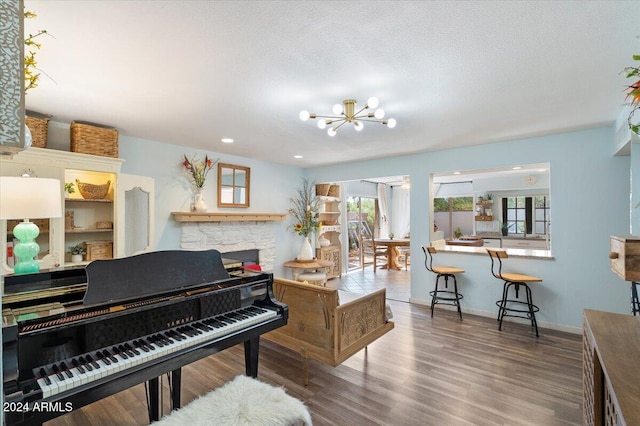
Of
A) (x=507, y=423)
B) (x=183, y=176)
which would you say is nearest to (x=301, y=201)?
(x=183, y=176)

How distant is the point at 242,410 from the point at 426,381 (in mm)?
1845

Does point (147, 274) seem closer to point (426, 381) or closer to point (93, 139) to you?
Result: point (93, 139)

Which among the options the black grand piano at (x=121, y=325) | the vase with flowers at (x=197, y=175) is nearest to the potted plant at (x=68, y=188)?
the vase with flowers at (x=197, y=175)

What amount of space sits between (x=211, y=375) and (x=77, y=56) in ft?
8.80

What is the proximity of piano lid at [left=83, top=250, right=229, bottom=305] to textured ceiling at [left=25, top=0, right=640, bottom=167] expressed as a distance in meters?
1.32

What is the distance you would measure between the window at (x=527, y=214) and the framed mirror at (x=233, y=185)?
6.55 m

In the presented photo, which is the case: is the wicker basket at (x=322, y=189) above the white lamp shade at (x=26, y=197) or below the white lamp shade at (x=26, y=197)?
above

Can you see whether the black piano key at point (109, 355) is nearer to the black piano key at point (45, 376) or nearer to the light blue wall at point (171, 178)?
the black piano key at point (45, 376)

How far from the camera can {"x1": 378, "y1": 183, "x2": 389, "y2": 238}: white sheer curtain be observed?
9.15 metres

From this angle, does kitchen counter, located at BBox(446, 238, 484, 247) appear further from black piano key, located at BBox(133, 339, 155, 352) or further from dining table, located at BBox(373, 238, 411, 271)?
black piano key, located at BBox(133, 339, 155, 352)

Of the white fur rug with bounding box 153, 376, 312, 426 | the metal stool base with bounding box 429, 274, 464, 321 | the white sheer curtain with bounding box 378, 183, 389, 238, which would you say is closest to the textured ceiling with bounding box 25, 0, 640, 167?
the white fur rug with bounding box 153, 376, 312, 426

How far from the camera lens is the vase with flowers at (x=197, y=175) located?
446cm

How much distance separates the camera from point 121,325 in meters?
1.57

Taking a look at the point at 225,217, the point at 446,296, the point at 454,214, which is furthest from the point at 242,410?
the point at 454,214
